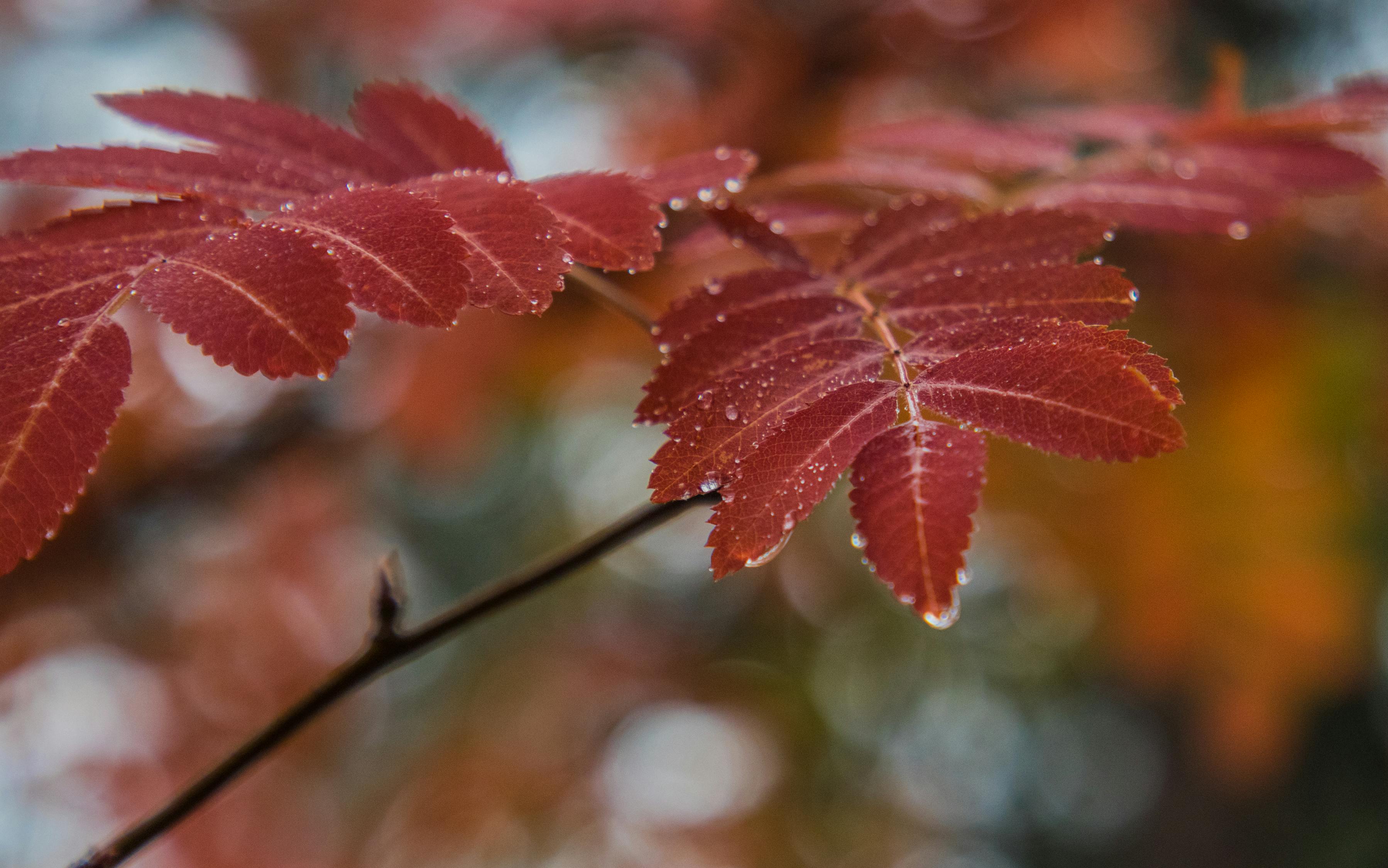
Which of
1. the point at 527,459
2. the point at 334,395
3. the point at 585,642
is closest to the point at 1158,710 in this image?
the point at 585,642

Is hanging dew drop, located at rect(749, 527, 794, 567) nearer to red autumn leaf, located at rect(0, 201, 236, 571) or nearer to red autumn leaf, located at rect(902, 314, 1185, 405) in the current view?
red autumn leaf, located at rect(902, 314, 1185, 405)

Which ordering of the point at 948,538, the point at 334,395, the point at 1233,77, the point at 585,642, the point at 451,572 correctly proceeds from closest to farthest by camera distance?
the point at 948,538 < the point at 1233,77 < the point at 334,395 < the point at 585,642 < the point at 451,572

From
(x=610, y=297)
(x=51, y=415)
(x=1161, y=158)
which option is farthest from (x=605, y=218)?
(x=1161, y=158)

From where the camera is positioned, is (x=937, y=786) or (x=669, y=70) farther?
(x=937, y=786)

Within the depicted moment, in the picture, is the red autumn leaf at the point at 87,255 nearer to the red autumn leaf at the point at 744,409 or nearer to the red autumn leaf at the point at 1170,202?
the red autumn leaf at the point at 744,409

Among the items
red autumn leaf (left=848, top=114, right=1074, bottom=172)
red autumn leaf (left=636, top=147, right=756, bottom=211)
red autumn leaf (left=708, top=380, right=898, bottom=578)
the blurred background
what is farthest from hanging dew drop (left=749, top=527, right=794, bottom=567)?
the blurred background

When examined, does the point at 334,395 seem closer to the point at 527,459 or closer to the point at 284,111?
the point at 284,111

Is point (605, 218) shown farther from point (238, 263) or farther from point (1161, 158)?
point (1161, 158)
